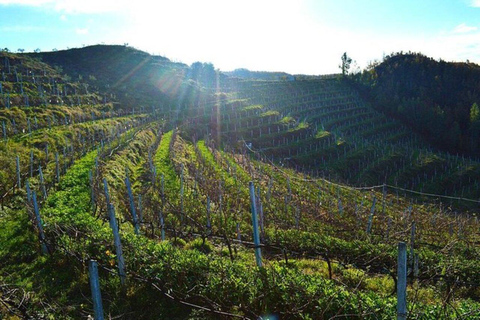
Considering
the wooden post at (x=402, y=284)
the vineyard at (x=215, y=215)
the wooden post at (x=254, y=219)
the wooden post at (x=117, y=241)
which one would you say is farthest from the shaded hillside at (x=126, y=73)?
the wooden post at (x=402, y=284)

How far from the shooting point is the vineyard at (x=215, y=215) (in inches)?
307

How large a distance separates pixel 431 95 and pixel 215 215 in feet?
318

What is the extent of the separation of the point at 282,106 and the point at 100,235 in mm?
70374

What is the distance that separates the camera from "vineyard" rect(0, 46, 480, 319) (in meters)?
7.79

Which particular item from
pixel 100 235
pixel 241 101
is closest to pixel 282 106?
pixel 241 101

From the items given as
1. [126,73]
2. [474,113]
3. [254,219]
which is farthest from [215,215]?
[474,113]

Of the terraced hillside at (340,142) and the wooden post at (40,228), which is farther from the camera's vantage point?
the terraced hillside at (340,142)

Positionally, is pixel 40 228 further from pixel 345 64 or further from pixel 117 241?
pixel 345 64

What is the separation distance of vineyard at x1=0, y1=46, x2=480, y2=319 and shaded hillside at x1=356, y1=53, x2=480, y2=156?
9.06 metres

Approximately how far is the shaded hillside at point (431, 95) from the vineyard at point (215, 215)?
9.06m

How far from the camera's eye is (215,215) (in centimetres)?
1955

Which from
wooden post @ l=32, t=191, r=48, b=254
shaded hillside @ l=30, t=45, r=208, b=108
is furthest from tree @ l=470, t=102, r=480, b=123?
wooden post @ l=32, t=191, r=48, b=254

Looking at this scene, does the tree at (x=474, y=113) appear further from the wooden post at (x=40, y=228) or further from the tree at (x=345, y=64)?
the wooden post at (x=40, y=228)

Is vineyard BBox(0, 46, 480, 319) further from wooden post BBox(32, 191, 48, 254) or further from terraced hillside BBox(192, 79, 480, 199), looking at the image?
terraced hillside BBox(192, 79, 480, 199)
